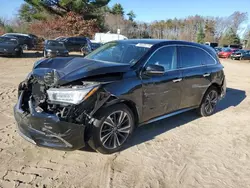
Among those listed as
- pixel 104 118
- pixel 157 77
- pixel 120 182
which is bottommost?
pixel 120 182

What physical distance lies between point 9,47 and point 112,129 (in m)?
16.5

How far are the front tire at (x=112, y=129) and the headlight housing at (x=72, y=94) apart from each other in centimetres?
35

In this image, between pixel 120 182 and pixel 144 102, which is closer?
pixel 120 182

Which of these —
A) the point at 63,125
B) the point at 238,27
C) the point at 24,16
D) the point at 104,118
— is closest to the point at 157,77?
the point at 104,118

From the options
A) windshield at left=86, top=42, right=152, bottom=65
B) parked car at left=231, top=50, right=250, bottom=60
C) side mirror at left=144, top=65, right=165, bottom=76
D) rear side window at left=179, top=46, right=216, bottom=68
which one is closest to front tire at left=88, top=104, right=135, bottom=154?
side mirror at left=144, top=65, right=165, bottom=76

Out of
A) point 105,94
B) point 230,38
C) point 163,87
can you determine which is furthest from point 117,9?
point 105,94

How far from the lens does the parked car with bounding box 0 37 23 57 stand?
18136 mm

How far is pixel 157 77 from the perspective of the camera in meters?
4.66

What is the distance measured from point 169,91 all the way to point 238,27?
6510 centimetres

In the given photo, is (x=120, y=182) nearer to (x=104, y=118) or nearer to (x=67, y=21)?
(x=104, y=118)

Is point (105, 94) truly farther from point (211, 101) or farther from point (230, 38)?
point (230, 38)

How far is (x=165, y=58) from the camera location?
16.2 feet

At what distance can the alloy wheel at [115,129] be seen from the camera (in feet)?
13.1

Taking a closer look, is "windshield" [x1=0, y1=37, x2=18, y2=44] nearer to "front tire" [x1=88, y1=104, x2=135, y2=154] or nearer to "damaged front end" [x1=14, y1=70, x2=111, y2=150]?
"damaged front end" [x1=14, y1=70, x2=111, y2=150]
